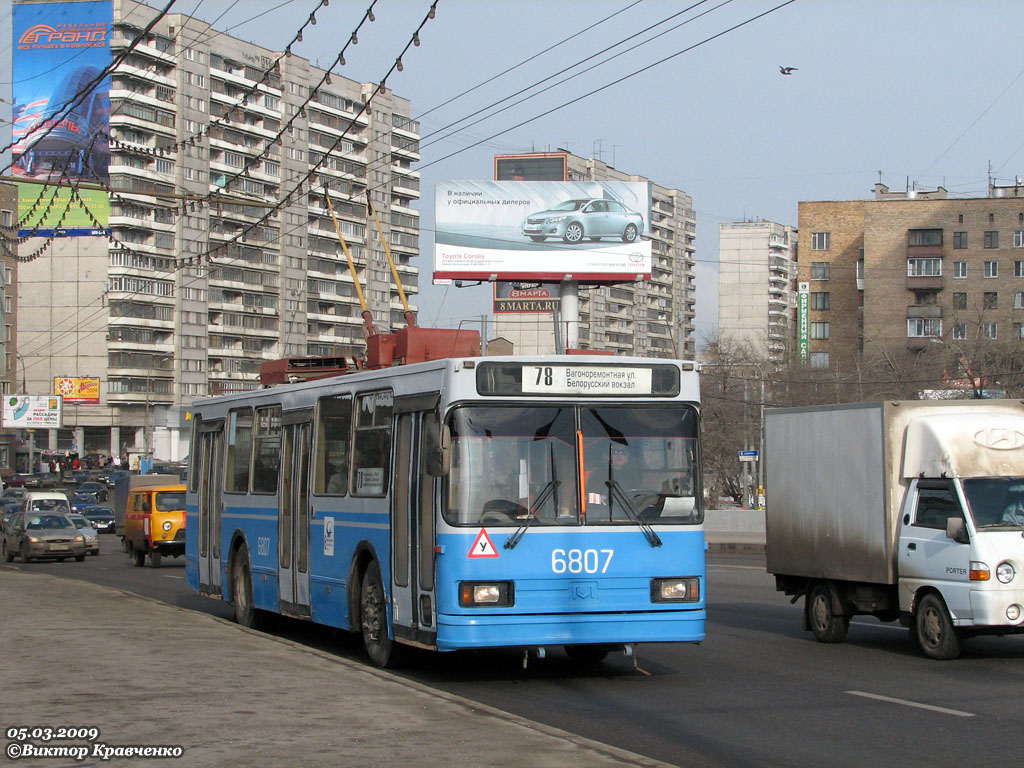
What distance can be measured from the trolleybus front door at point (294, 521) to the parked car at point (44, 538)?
2378 centimetres

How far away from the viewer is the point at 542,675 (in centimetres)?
1284

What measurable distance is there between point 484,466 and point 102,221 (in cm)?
4848

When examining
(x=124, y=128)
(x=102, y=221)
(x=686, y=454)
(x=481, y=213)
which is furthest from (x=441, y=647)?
(x=124, y=128)

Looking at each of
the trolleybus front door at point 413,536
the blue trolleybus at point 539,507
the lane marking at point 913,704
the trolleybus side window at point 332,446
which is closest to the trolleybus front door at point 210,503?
the trolleybus side window at point 332,446

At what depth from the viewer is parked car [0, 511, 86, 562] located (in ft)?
124

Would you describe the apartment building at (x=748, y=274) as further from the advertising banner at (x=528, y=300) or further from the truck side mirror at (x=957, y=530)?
the truck side mirror at (x=957, y=530)

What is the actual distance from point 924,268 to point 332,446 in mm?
88622

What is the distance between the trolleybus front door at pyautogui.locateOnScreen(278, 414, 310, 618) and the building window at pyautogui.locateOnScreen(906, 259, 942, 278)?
87.2m

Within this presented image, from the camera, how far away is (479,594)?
11375mm

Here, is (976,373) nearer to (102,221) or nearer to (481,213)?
(481,213)

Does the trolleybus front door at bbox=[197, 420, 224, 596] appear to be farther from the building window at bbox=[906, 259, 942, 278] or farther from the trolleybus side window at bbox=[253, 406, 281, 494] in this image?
the building window at bbox=[906, 259, 942, 278]

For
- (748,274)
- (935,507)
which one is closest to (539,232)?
(935,507)

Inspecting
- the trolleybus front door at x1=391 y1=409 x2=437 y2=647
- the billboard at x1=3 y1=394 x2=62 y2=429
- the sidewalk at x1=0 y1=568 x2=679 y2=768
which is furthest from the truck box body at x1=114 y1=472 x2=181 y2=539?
the billboard at x1=3 y1=394 x2=62 y2=429

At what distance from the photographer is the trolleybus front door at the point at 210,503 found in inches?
739
